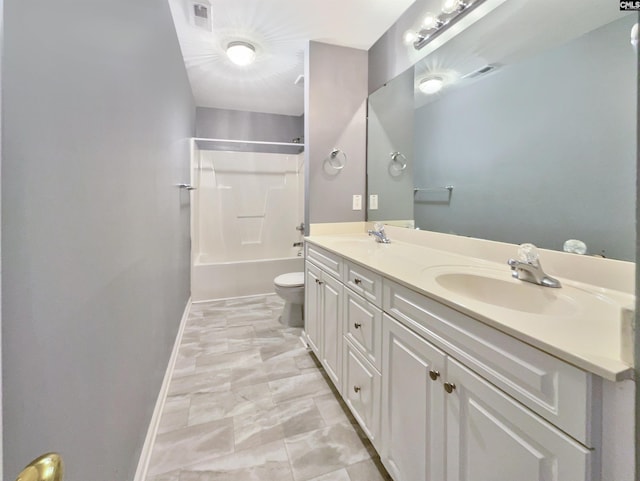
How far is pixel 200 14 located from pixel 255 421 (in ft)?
8.07

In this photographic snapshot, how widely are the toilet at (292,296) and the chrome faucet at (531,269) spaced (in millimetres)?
1724

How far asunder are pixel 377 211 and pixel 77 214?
→ 6.24 ft

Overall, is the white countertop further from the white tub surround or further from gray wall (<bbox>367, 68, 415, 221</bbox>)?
gray wall (<bbox>367, 68, 415, 221</bbox>)

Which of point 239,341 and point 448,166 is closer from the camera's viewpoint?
point 448,166

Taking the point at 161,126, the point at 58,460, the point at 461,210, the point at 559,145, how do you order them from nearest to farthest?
the point at 58,460, the point at 559,145, the point at 461,210, the point at 161,126

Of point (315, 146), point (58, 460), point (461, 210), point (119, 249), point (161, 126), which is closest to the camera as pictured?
point (58, 460)

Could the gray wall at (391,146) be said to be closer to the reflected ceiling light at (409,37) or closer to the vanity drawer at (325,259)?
the reflected ceiling light at (409,37)

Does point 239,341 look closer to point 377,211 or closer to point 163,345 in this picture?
point 163,345

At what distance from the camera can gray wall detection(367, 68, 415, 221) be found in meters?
1.90

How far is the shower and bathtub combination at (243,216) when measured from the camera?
329 cm

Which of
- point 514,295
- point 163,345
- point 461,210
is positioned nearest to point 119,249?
point 163,345

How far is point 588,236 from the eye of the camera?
99 centimetres

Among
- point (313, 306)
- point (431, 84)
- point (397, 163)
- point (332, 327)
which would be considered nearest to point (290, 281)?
point (313, 306)

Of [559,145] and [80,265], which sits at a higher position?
[559,145]
